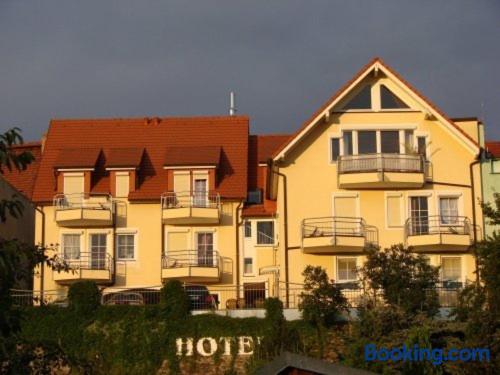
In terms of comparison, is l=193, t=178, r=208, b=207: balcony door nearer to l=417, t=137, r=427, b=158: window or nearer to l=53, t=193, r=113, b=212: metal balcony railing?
l=53, t=193, r=113, b=212: metal balcony railing

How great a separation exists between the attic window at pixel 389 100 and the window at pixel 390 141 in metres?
1.11

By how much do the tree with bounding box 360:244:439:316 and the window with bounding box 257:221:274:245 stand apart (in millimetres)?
10224

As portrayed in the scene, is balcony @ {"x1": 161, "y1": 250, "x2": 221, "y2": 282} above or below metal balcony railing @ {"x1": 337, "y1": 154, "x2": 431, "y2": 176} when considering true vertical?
below

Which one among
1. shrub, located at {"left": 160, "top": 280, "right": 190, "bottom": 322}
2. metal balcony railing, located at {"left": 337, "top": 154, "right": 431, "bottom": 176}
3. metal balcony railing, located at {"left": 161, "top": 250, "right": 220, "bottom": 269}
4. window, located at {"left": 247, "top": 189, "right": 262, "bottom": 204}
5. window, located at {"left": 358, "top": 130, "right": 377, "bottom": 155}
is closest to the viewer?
shrub, located at {"left": 160, "top": 280, "right": 190, "bottom": 322}

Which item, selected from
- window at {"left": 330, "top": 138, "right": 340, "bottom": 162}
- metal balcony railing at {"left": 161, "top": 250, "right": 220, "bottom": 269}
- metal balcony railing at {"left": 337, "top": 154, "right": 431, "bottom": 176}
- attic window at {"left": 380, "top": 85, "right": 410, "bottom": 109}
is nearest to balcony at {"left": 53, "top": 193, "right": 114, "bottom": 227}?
metal balcony railing at {"left": 161, "top": 250, "right": 220, "bottom": 269}

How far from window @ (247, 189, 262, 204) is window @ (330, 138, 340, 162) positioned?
628cm

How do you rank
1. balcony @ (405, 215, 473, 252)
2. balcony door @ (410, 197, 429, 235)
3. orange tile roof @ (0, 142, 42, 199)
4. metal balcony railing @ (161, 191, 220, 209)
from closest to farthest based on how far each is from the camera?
balcony @ (405, 215, 473, 252)
balcony door @ (410, 197, 429, 235)
metal balcony railing @ (161, 191, 220, 209)
orange tile roof @ (0, 142, 42, 199)

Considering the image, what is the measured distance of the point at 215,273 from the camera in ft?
157

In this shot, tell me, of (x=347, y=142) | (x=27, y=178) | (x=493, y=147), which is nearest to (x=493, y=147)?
(x=493, y=147)

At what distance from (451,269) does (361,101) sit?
800 centimetres

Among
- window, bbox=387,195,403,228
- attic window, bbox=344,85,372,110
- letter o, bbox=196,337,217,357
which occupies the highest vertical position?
attic window, bbox=344,85,372,110

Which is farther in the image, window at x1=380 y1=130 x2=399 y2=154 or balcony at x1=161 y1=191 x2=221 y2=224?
balcony at x1=161 y1=191 x2=221 y2=224

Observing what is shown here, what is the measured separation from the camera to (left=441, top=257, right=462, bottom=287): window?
44.8m

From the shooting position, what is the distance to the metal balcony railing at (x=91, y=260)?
48.6m
